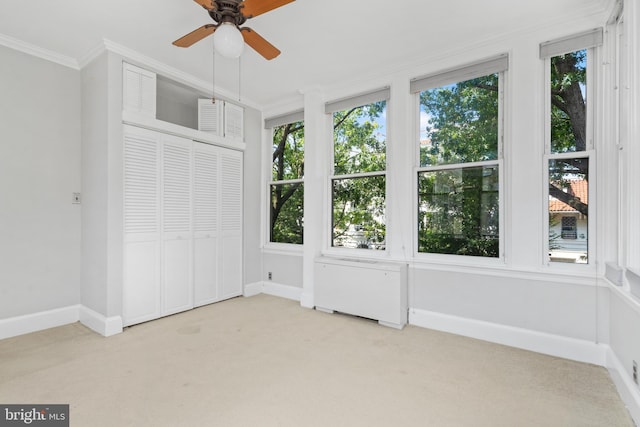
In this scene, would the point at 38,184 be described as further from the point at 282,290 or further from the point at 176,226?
the point at 282,290

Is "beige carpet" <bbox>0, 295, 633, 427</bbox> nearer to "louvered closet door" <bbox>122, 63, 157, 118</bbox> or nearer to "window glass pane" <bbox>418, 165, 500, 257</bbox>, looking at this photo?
"window glass pane" <bbox>418, 165, 500, 257</bbox>

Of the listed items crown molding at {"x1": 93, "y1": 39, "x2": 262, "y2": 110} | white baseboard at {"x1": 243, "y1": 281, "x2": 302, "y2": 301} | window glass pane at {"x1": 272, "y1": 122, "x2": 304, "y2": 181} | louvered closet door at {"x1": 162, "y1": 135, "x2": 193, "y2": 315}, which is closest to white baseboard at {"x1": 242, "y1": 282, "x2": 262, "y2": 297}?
white baseboard at {"x1": 243, "y1": 281, "x2": 302, "y2": 301}

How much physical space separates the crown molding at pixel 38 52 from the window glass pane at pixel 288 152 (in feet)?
7.86

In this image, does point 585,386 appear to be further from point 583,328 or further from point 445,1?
point 445,1

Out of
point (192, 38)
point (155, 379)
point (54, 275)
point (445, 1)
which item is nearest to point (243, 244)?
point (54, 275)

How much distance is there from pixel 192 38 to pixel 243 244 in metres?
2.66

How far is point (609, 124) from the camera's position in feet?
7.61

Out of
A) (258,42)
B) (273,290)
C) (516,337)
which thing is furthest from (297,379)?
(258,42)

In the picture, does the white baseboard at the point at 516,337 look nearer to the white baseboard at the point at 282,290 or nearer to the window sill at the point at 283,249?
the white baseboard at the point at 282,290

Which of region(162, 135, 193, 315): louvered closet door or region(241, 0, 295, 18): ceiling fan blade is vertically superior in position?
region(241, 0, 295, 18): ceiling fan blade

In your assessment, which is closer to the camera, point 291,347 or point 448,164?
point 291,347

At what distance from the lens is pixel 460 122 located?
3076mm

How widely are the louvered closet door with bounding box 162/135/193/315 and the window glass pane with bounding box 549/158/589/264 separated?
3631mm

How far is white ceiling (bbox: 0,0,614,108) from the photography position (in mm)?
2389
